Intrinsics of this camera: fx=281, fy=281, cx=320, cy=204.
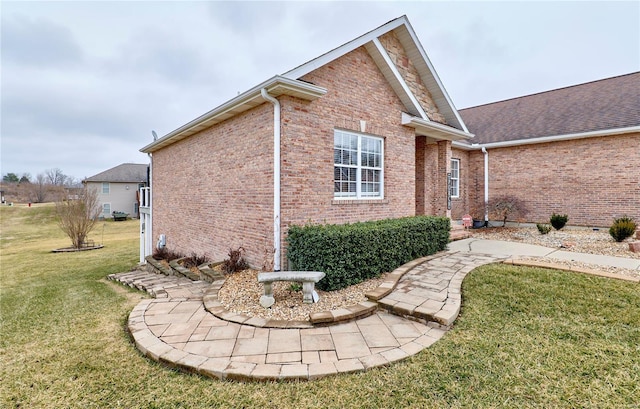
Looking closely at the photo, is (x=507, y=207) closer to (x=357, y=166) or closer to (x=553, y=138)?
(x=553, y=138)

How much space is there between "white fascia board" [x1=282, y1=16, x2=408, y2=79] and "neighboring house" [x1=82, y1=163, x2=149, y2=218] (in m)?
38.7

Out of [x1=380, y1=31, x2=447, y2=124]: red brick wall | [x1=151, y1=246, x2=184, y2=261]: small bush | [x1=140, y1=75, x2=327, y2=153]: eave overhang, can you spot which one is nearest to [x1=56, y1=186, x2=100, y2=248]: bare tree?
[x1=151, y1=246, x2=184, y2=261]: small bush

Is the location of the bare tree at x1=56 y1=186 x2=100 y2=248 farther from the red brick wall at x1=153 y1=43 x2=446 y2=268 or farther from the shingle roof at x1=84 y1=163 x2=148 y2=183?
the shingle roof at x1=84 y1=163 x2=148 y2=183

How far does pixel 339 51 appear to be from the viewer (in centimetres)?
651

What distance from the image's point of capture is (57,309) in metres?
5.29

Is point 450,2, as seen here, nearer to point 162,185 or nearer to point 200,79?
point 162,185

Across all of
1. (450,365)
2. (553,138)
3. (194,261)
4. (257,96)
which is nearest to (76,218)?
(194,261)

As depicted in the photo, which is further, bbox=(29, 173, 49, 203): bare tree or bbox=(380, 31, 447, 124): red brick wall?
bbox=(29, 173, 49, 203): bare tree

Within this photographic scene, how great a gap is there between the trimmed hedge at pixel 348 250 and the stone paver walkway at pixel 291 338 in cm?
81

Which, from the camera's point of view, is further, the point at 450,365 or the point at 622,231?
the point at 622,231

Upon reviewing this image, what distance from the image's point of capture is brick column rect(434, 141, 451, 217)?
34.2ft

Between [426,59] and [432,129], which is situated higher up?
[426,59]

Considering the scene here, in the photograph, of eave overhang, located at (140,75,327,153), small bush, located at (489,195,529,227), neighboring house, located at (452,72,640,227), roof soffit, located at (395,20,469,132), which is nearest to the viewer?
eave overhang, located at (140,75,327,153)

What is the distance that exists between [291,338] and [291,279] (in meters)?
1.01
